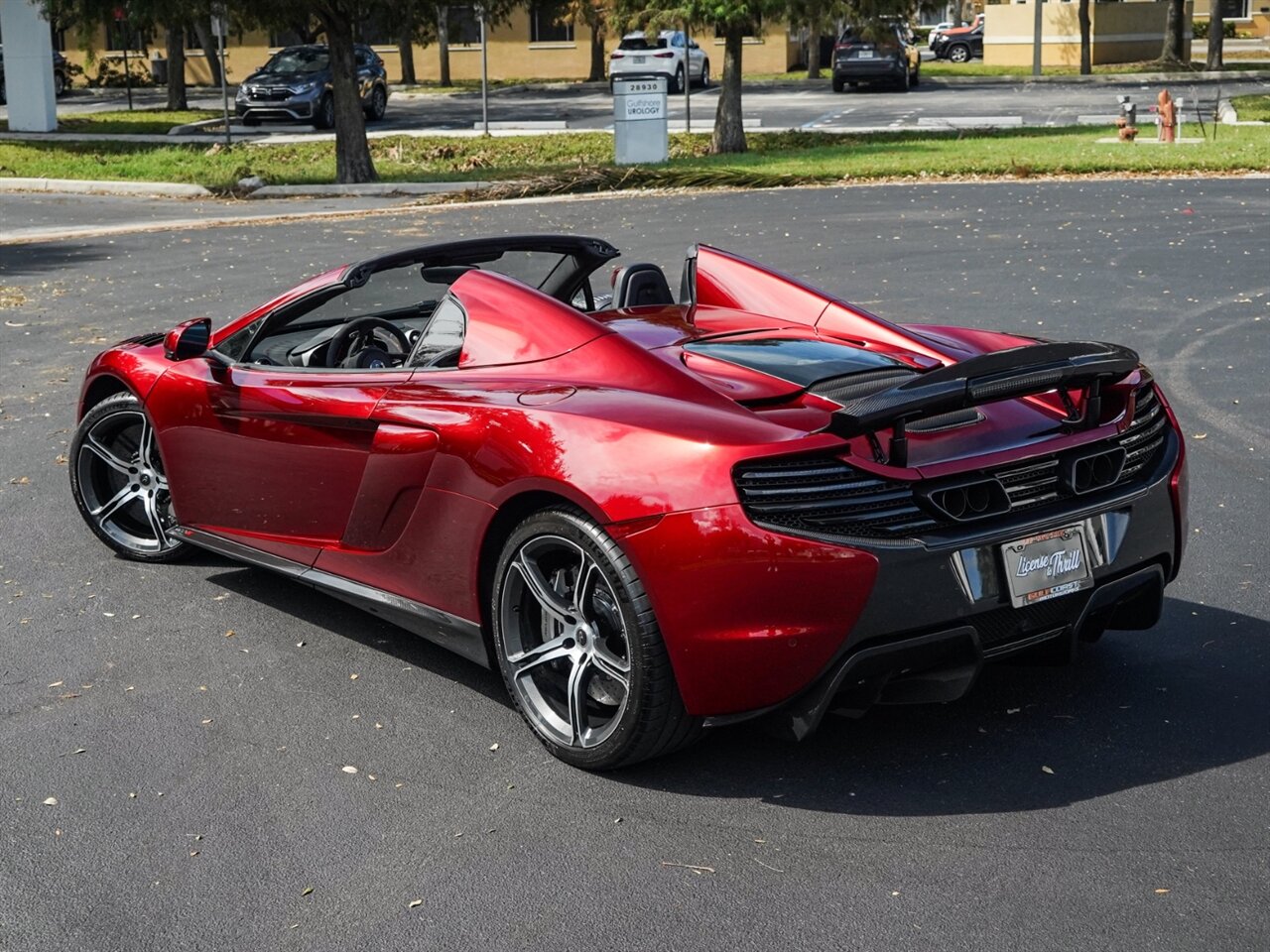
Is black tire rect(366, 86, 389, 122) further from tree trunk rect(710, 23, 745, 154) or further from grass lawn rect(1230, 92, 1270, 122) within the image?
grass lawn rect(1230, 92, 1270, 122)

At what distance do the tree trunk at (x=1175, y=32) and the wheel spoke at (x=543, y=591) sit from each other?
177ft

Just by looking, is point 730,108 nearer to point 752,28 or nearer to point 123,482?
point 752,28

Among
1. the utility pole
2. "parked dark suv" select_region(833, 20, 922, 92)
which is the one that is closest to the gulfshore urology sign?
"parked dark suv" select_region(833, 20, 922, 92)

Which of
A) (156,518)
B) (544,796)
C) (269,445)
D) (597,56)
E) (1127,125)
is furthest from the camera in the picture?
(597,56)

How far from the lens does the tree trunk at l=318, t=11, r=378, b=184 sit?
82.2 ft

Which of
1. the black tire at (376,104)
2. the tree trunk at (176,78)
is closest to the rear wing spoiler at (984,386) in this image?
the black tire at (376,104)

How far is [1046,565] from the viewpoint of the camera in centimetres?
431

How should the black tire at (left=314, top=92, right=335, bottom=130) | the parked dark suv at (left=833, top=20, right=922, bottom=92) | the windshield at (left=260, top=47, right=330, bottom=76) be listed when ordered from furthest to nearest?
the parked dark suv at (left=833, top=20, right=922, bottom=92) < the windshield at (left=260, top=47, right=330, bottom=76) < the black tire at (left=314, top=92, right=335, bottom=130)

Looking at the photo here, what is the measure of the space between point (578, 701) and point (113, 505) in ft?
10.1

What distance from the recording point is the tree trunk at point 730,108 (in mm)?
28969

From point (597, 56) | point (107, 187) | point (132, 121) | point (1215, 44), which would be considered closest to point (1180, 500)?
point (107, 187)

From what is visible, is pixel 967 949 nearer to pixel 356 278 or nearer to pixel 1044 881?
pixel 1044 881

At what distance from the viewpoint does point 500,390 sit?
471 cm

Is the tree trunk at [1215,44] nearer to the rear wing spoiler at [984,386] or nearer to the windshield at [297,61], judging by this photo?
the windshield at [297,61]
